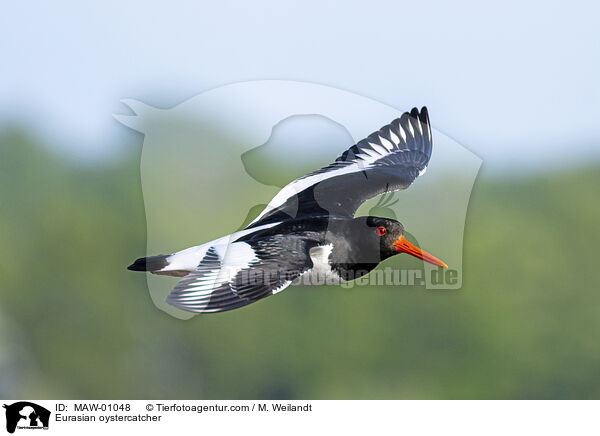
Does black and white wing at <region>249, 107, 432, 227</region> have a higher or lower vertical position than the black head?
higher

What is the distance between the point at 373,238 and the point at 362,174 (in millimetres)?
1177

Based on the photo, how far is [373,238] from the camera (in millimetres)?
5344

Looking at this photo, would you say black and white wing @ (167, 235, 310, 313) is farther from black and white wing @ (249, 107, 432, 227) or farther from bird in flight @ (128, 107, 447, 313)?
black and white wing @ (249, 107, 432, 227)

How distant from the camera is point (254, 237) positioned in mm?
4992

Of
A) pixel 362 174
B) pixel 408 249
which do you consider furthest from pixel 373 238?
pixel 362 174

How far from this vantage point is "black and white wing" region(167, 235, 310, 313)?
424cm
